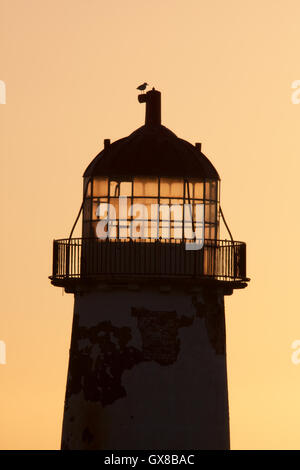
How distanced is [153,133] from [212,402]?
6.76 meters

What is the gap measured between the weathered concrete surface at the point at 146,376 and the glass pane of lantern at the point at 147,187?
234 cm

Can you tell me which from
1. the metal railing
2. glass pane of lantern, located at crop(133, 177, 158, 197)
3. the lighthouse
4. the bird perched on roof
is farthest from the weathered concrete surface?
the bird perched on roof

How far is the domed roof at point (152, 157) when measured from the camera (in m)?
41.6

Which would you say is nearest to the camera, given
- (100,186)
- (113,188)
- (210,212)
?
(113,188)

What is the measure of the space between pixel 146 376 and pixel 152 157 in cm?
527

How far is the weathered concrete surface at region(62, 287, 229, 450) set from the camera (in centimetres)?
4103

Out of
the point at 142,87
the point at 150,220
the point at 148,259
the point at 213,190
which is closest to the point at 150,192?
the point at 150,220

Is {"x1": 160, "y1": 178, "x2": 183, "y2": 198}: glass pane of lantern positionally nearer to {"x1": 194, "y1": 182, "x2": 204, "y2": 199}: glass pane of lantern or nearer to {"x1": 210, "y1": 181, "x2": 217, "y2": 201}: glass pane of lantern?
{"x1": 194, "y1": 182, "x2": 204, "y2": 199}: glass pane of lantern

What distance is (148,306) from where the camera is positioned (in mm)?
41219

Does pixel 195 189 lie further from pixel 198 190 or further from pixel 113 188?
pixel 113 188

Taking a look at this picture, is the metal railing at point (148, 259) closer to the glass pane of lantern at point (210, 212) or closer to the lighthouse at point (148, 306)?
the lighthouse at point (148, 306)
